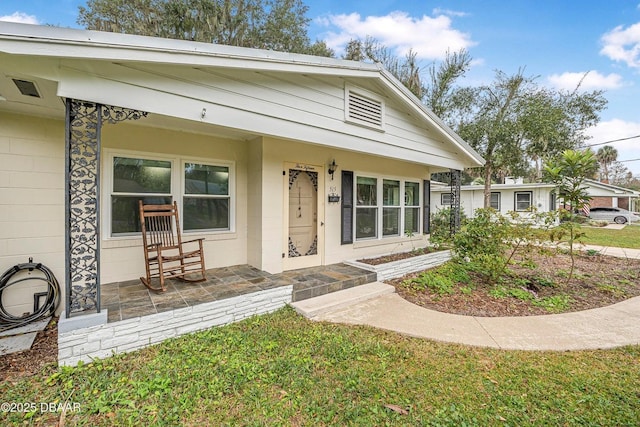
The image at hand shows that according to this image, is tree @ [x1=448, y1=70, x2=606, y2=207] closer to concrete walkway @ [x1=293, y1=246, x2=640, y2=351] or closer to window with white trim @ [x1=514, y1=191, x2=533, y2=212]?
window with white trim @ [x1=514, y1=191, x2=533, y2=212]

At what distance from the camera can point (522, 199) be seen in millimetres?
16203

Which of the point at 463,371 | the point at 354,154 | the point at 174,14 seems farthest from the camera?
the point at 174,14

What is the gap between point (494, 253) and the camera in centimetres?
516

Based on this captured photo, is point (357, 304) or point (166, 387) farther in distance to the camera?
point (357, 304)

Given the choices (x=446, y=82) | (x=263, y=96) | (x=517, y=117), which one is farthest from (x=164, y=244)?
(x=517, y=117)

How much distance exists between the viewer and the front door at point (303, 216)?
5117 mm

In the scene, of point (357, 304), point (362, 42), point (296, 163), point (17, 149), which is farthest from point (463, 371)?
point (362, 42)

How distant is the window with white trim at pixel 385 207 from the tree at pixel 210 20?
1021 cm

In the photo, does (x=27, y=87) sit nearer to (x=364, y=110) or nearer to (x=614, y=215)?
(x=364, y=110)

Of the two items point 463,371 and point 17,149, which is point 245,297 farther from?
point 17,149

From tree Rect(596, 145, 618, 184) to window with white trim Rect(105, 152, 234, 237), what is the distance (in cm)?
4628

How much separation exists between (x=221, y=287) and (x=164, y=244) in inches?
44.8

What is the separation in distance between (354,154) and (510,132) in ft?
40.8

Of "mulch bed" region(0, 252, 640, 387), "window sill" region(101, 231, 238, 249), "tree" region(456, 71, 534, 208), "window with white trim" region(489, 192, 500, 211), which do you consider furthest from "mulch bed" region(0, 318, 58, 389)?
"window with white trim" region(489, 192, 500, 211)
